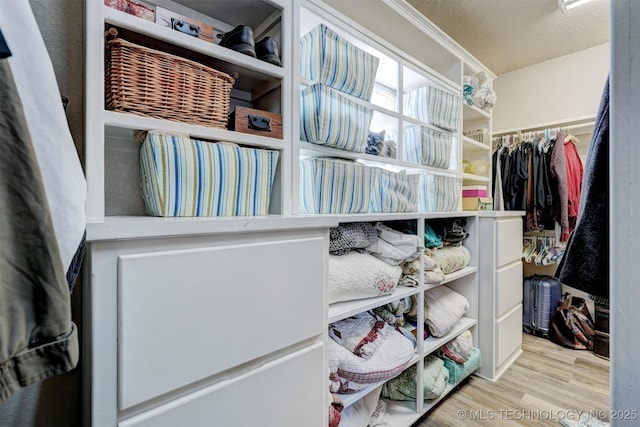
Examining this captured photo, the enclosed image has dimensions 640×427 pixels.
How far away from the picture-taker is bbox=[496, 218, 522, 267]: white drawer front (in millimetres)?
1922

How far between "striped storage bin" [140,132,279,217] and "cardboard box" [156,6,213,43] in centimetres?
32

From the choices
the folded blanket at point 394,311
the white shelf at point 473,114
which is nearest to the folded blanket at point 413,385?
the folded blanket at point 394,311

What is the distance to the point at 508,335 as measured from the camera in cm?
206

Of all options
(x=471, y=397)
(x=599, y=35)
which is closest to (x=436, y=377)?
(x=471, y=397)

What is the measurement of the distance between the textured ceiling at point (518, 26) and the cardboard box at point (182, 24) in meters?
1.63

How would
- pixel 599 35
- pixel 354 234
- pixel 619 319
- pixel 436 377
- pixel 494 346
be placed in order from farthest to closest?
pixel 599 35
pixel 494 346
pixel 436 377
pixel 354 234
pixel 619 319

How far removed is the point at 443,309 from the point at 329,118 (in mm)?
1307

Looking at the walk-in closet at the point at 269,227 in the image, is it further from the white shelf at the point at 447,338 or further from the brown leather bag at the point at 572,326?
the brown leather bag at the point at 572,326

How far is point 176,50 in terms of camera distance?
0.87 metres

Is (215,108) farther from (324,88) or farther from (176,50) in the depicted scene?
(324,88)

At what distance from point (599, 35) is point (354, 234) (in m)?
2.76

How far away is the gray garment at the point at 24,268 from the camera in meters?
0.29

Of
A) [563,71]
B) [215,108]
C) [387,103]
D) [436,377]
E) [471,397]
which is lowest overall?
[471,397]

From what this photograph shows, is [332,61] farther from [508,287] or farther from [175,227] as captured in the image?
[508,287]
